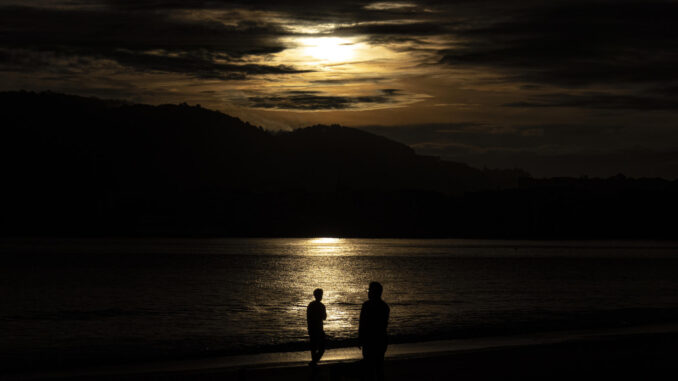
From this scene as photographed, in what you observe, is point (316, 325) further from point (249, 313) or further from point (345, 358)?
point (249, 313)

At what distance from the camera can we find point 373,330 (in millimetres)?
18375

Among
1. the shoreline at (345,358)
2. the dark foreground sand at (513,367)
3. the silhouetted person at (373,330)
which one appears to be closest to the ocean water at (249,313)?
the shoreline at (345,358)

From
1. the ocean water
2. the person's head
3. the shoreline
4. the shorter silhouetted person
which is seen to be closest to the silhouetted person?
the person's head

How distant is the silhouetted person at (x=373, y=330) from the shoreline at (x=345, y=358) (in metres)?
2.34

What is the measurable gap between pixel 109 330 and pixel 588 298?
41.6 meters

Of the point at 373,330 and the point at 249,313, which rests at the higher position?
the point at 373,330

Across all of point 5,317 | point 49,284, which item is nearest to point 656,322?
point 5,317

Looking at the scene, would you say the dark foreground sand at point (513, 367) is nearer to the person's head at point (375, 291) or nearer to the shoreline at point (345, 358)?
the shoreline at point (345, 358)

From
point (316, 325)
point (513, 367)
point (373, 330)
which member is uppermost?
point (373, 330)

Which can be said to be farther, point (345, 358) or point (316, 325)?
point (345, 358)

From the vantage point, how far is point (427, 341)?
3578 cm

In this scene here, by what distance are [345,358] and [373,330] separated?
10917 millimetres

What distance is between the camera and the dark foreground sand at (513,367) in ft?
70.4

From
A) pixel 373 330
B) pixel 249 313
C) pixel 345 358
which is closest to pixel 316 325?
pixel 373 330
